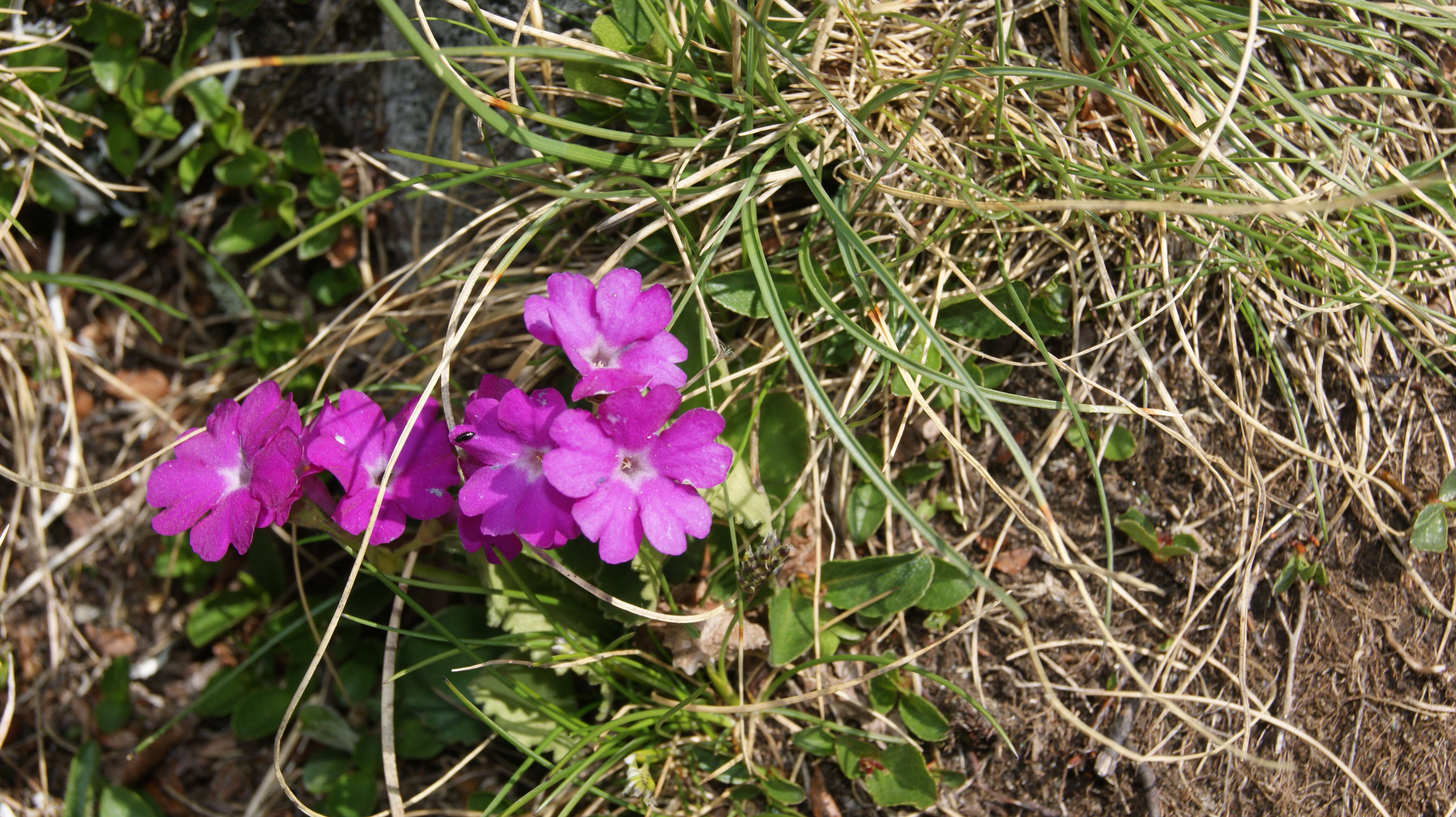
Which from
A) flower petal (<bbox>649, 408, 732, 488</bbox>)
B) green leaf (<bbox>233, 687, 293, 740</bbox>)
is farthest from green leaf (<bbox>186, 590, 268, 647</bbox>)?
flower petal (<bbox>649, 408, 732, 488</bbox>)

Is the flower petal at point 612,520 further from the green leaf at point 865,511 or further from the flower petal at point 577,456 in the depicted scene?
the green leaf at point 865,511

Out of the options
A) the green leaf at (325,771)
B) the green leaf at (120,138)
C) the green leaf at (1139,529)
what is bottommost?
the green leaf at (325,771)

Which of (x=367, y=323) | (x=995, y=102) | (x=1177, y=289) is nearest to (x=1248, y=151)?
(x=1177, y=289)

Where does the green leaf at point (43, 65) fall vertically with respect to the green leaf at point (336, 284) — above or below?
above

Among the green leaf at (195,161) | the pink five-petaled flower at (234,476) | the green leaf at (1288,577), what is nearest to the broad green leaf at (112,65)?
the green leaf at (195,161)

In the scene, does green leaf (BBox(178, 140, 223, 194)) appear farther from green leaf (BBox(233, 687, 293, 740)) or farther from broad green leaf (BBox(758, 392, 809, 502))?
broad green leaf (BBox(758, 392, 809, 502))

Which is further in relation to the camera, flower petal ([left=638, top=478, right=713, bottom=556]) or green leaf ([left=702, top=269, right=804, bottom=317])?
green leaf ([left=702, top=269, right=804, bottom=317])

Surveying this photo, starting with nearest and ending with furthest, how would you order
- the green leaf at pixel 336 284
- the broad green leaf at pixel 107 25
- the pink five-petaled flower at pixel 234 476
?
the pink five-petaled flower at pixel 234 476 → the broad green leaf at pixel 107 25 → the green leaf at pixel 336 284
